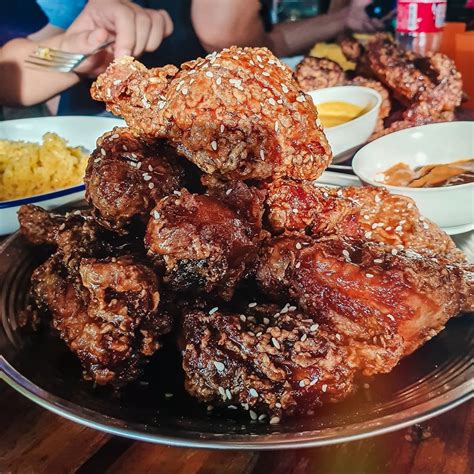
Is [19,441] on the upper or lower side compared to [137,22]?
lower

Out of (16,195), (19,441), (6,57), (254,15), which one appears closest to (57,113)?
(6,57)

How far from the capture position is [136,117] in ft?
5.39

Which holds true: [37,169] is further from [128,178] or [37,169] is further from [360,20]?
[360,20]

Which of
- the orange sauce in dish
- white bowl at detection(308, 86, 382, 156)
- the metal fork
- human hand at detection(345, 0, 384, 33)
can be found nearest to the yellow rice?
the metal fork

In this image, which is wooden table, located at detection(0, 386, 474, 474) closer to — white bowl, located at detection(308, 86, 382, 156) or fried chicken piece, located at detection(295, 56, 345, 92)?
white bowl, located at detection(308, 86, 382, 156)

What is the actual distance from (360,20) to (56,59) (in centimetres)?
324

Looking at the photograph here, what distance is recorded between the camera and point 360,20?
520 centimetres

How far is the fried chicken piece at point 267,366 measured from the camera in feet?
3.96

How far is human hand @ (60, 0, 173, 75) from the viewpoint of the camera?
10.2ft

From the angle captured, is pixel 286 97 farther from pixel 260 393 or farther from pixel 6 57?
pixel 6 57

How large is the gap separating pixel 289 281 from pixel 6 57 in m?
2.67

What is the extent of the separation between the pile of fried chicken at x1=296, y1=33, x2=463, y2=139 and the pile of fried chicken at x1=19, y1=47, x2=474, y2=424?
1500 mm

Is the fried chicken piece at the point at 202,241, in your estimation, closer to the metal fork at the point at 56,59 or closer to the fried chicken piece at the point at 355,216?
the fried chicken piece at the point at 355,216

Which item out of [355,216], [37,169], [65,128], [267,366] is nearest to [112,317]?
[267,366]
